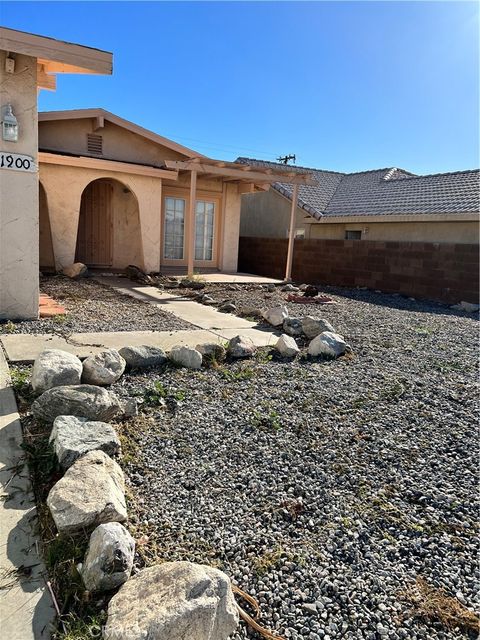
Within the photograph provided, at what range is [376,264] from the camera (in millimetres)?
14445

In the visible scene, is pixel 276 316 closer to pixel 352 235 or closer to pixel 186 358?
pixel 186 358

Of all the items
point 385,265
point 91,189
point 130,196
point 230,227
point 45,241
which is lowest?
point 385,265

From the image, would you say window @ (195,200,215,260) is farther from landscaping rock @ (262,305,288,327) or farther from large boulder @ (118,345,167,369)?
large boulder @ (118,345,167,369)

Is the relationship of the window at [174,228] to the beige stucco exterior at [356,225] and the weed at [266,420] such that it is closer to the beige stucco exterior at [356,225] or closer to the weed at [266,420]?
the beige stucco exterior at [356,225]

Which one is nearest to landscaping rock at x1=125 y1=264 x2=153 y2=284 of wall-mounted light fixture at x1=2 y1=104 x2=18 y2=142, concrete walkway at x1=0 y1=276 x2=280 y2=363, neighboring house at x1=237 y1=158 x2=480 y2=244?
concrete walkway at x1=0 y1=276 x2=280 y2=363

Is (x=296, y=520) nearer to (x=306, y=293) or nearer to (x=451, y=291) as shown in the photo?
(x=306, y=293)

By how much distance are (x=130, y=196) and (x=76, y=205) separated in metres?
2.40

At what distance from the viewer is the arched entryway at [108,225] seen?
13.0 meters

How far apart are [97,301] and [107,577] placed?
677 cm

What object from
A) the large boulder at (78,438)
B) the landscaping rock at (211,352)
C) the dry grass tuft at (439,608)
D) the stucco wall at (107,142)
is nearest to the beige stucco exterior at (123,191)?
the stucco wall at (107,142)

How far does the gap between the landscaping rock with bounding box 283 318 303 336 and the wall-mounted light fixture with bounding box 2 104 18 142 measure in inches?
→ 167

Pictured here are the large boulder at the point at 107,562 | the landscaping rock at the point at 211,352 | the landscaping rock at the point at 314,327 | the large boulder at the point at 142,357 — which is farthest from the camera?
the landscaping rock at the point at 314,327

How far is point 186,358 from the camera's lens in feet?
15.5

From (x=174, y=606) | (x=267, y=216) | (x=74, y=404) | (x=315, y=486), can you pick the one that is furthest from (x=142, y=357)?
(x=267, y=216)
